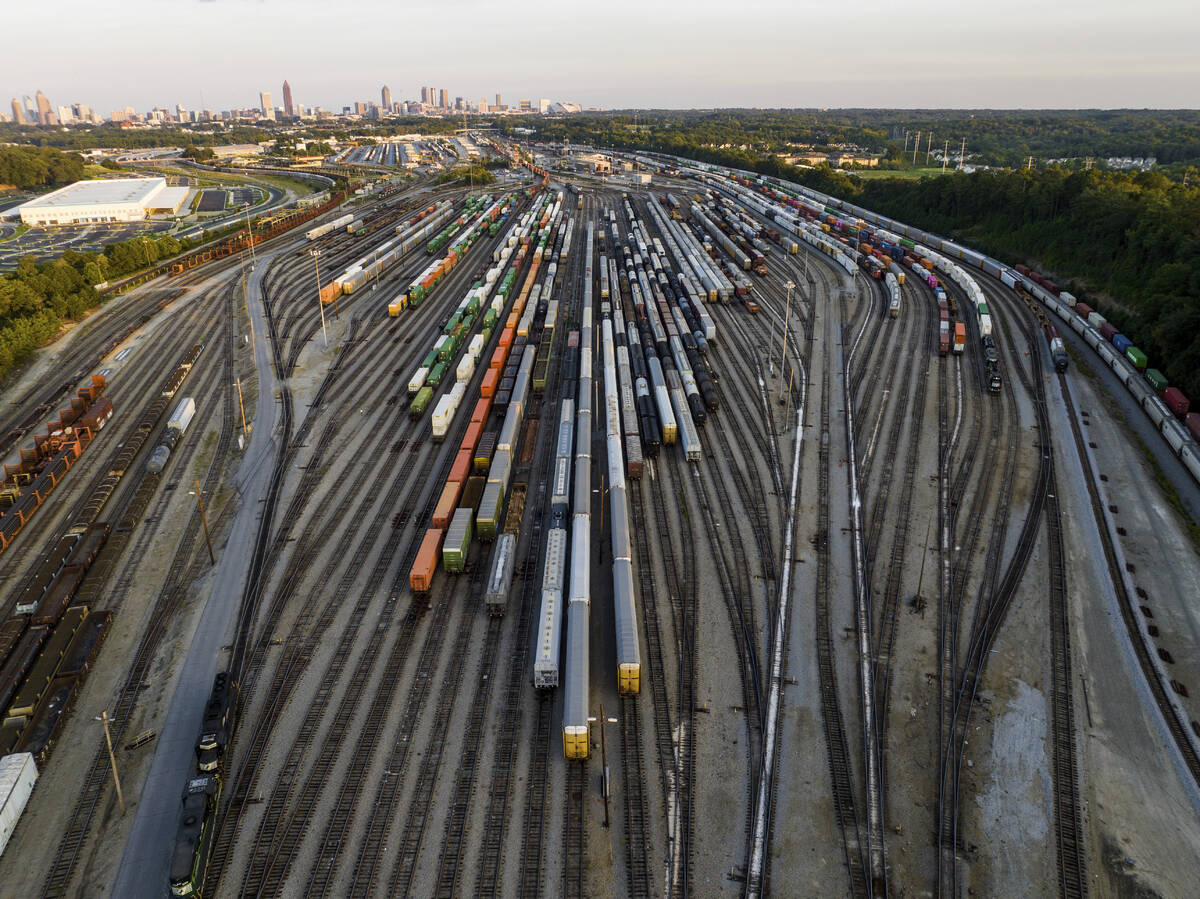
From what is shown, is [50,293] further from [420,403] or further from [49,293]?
[420,403]

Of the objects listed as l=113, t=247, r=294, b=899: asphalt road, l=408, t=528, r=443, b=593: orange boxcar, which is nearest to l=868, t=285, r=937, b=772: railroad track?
l=408, t=528, r=443, b=593: orange boxcar

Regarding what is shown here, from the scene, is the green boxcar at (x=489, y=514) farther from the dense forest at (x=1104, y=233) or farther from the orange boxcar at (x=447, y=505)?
the dense forest at (x=1104, y=233)

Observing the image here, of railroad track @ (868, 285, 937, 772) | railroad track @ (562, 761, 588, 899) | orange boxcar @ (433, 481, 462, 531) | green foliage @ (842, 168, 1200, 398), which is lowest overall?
railroad track @ (562, 761, 588, 899)

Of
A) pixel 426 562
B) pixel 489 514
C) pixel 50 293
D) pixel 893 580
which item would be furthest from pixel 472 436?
pixel 50 293

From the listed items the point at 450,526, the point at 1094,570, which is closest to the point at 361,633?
the point at 450,526

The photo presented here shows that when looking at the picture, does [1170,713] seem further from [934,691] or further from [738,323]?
[738,323]

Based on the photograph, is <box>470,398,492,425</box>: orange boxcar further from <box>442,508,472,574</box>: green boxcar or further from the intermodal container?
<box>442,508,472,574</box>: green boxcar

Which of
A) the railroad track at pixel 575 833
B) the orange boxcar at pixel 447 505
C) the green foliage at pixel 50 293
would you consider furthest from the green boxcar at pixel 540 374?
the green foliage at pixel 50 293
